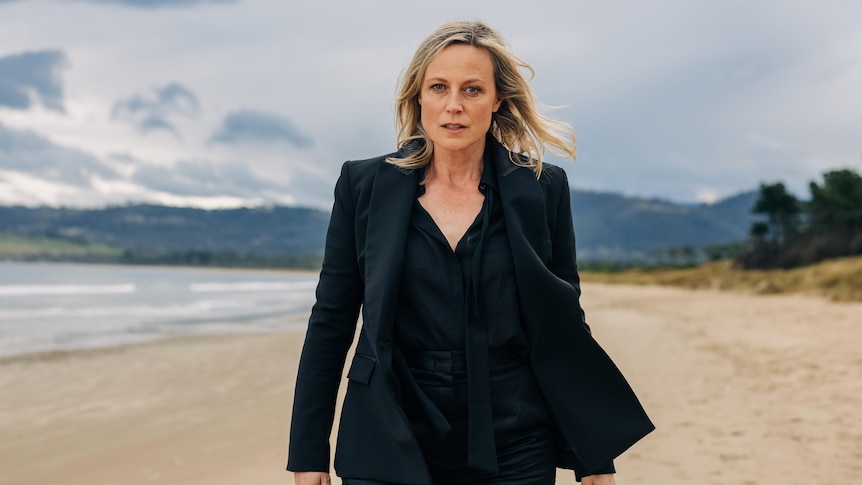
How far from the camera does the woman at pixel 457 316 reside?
75.4 inches

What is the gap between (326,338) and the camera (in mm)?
2072

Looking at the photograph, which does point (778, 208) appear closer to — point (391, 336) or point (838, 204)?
point (838, 204)

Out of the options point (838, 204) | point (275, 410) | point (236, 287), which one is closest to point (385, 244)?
point (275, 410)

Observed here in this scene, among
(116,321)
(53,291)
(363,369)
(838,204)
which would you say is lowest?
(116,321)

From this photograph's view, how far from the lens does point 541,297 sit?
6.42 ft

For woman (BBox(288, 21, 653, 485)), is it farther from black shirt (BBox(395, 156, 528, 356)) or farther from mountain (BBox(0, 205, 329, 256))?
mountain (BBox(0, 205, 329, 256))

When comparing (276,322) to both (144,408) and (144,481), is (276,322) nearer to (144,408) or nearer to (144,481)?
(144,408)

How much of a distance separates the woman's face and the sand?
412 centimetres

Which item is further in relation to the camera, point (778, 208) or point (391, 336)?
point (778, 208)

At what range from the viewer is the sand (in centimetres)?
593

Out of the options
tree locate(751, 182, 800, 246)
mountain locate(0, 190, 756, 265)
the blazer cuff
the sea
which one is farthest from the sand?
mountain locate(0, 190, 756, 265)

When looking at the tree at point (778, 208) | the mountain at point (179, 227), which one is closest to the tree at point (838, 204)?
the tree at point (778, 208)

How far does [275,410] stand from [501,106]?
22.1 feet

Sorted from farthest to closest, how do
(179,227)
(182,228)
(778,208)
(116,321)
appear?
1. (179,227)
2. (182,228)
3. (778,208)
4. (116,321)
